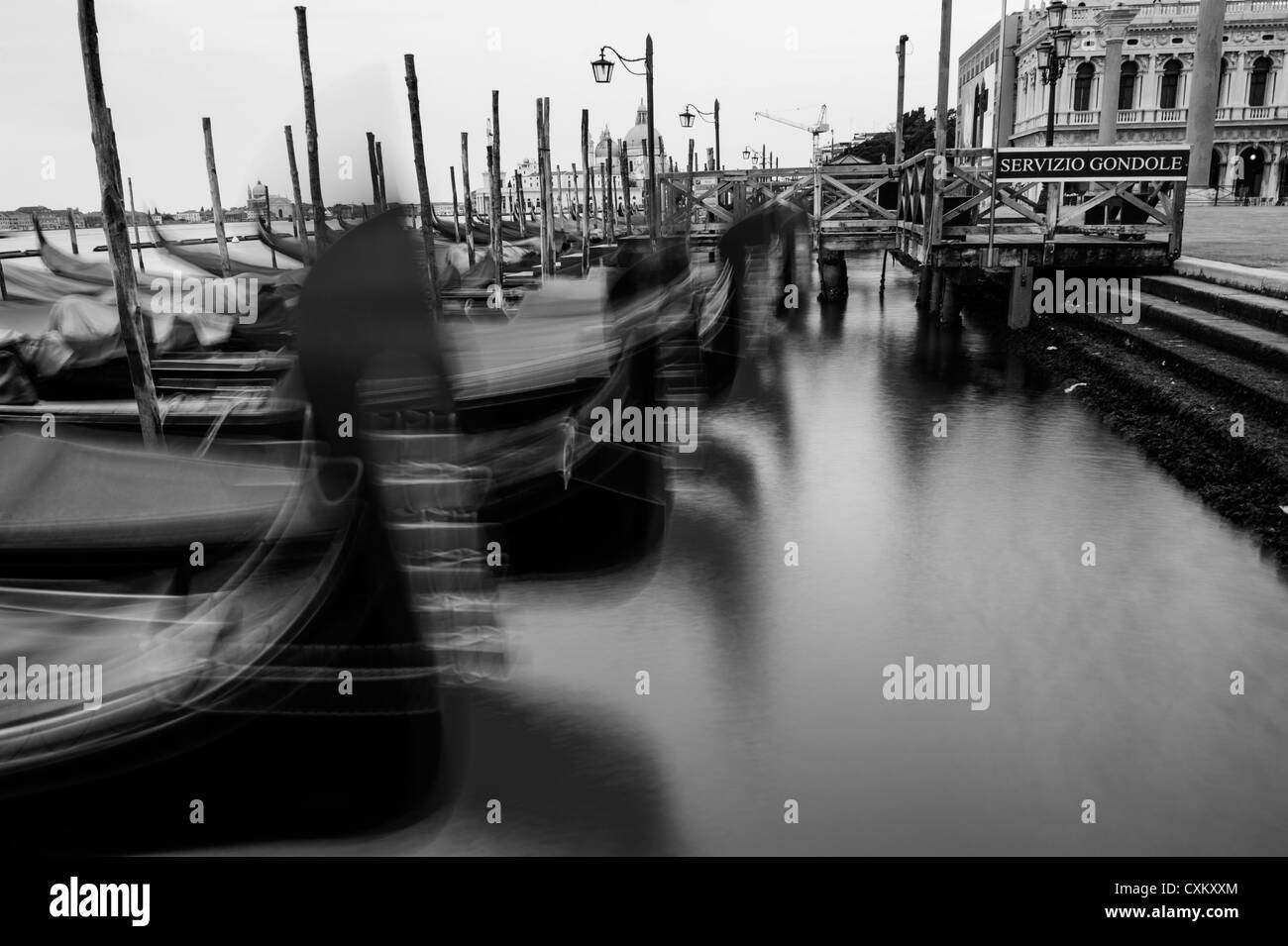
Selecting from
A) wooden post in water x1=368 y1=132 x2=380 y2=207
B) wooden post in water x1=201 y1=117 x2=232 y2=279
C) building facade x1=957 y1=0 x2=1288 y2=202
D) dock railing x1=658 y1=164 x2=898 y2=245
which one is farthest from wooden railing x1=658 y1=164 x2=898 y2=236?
building facade x1=957 y1=0 x2=1288 y2=202

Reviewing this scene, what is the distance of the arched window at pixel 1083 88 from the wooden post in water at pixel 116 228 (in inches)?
1812

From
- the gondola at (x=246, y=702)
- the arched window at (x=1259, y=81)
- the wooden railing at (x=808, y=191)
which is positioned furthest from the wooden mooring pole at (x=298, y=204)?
the arched window at (x=1259, y=81)

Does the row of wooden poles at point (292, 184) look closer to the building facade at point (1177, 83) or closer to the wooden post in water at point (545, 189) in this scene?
the wooden post in water at point (545, 189)

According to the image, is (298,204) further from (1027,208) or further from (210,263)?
(1027,208)

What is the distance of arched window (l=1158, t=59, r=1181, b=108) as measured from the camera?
149ft

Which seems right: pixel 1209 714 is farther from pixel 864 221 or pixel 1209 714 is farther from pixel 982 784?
pixel 864 221

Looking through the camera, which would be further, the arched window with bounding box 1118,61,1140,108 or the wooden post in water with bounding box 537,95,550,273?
the arched window with bounding box 1118,61,1140,108

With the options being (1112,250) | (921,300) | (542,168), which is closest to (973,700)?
(1112,250)

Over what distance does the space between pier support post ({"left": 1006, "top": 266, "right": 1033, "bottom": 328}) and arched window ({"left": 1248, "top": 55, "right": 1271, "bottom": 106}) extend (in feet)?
128

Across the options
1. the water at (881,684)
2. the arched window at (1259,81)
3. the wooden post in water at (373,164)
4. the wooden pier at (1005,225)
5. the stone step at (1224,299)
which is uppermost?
the arched window at (1259,81)

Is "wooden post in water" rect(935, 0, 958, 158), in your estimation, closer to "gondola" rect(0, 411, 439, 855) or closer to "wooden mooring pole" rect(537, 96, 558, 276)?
"wooden mooring pole" rect(537, 96, 558, 276)

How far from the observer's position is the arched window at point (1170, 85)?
45306mm

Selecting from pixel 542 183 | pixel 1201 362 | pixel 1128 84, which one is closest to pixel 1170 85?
pixel 1128 84

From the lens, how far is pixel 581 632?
5457mm
